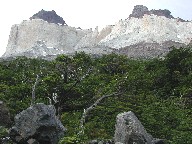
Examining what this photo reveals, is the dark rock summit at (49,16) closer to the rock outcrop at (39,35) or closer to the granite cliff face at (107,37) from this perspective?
the granite cliff face at (107,37)

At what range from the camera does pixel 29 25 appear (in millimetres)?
135875

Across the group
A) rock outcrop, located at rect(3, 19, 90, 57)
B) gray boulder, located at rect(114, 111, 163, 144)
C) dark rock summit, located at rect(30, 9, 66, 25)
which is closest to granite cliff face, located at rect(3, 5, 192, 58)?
rock outcrop, located at rect(3, 19, 90, 57)

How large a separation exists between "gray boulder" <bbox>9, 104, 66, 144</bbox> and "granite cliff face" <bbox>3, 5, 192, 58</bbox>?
204 feet

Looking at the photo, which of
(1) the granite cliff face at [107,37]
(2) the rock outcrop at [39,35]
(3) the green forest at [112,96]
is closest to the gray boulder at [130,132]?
(3) the green forest at [112,96]

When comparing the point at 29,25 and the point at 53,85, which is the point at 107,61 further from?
the point at 29,25

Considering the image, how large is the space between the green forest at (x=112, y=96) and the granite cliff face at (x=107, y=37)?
1738 inches

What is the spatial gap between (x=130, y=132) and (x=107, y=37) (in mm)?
107012

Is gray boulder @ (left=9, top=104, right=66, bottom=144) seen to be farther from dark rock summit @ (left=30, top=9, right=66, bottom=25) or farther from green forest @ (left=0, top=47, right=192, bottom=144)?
dark rock summit @ (left=30, top=9, right=66, bottom=25)

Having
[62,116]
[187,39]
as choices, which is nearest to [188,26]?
[187,39]

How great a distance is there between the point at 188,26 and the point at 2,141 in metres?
101

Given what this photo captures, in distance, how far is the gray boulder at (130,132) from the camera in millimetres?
17141

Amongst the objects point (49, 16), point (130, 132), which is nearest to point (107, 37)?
point (49, 16)

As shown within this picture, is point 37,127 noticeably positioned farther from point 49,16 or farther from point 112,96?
point 49,16

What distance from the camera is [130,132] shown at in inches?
679
